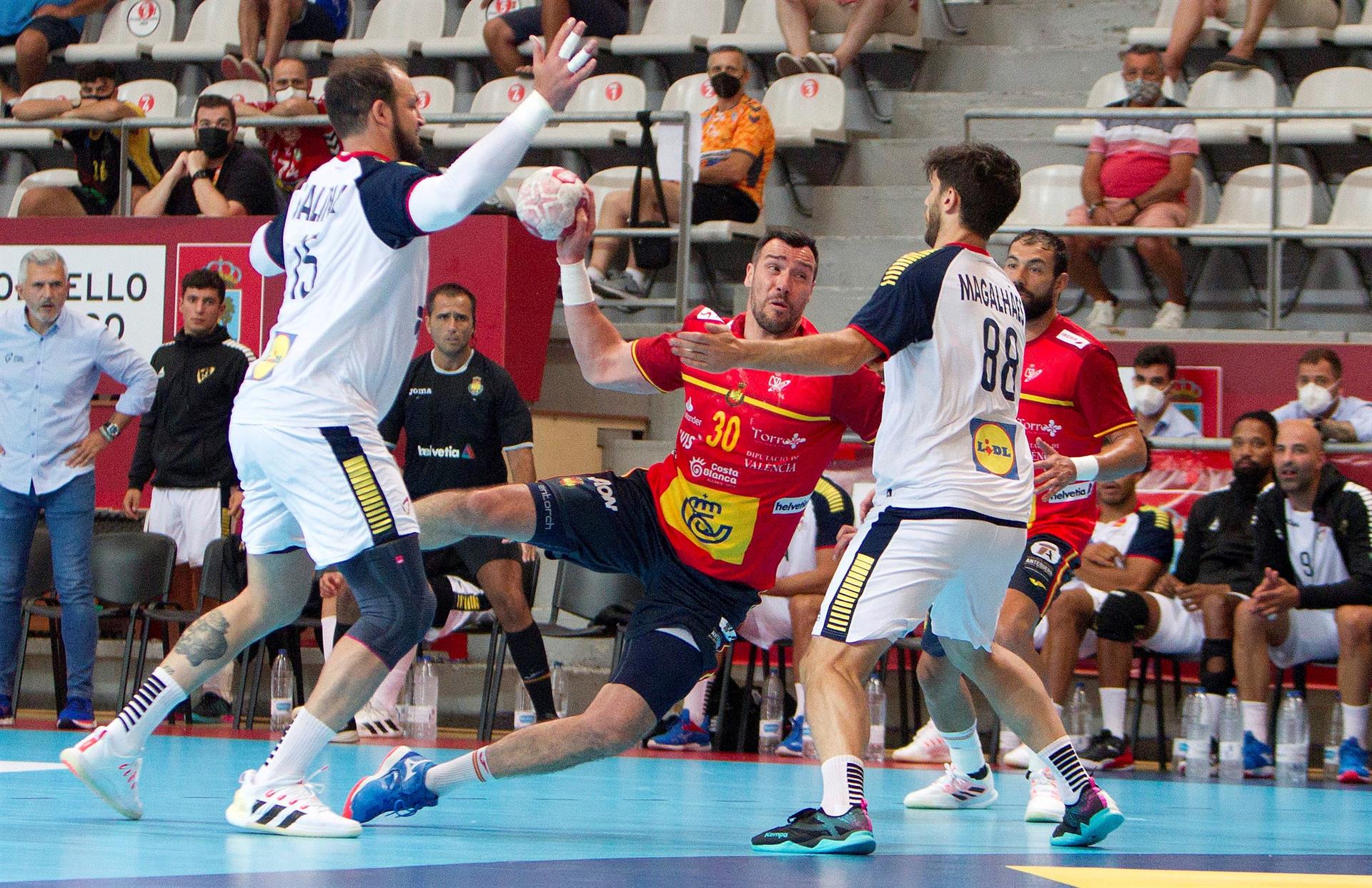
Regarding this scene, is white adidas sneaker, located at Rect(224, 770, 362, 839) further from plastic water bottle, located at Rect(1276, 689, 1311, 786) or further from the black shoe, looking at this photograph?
plastic water bottle, located at Rect(1276, 689, 1311, 786)

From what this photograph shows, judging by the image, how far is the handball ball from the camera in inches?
199

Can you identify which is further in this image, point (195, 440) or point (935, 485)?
point (195, 440)

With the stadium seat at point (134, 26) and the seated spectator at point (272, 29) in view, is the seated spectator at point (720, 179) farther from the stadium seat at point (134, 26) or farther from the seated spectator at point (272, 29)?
the stadium seat at point (134, 26)

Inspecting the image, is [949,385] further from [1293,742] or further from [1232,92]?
[1232,92]

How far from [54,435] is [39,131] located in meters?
5.65

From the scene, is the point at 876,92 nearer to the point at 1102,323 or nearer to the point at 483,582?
the point at 1102,323

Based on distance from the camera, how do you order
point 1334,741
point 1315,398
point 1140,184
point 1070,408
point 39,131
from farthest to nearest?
point 39,131, point 1140,184, point 1315,398, point 1334,741, point 1070,408

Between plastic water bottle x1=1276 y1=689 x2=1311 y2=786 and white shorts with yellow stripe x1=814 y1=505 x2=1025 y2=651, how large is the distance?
4.26m

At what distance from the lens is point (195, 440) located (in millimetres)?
10266

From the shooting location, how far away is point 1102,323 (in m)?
11.0

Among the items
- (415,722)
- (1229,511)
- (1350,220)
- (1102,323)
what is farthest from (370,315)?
(1350,220)

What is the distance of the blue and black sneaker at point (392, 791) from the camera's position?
5070 millimetres

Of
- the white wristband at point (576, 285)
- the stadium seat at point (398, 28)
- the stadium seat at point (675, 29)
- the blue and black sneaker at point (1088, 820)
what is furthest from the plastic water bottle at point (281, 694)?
the stadium seat at point (398, 28)

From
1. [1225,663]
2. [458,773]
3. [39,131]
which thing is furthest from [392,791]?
[39,131]
